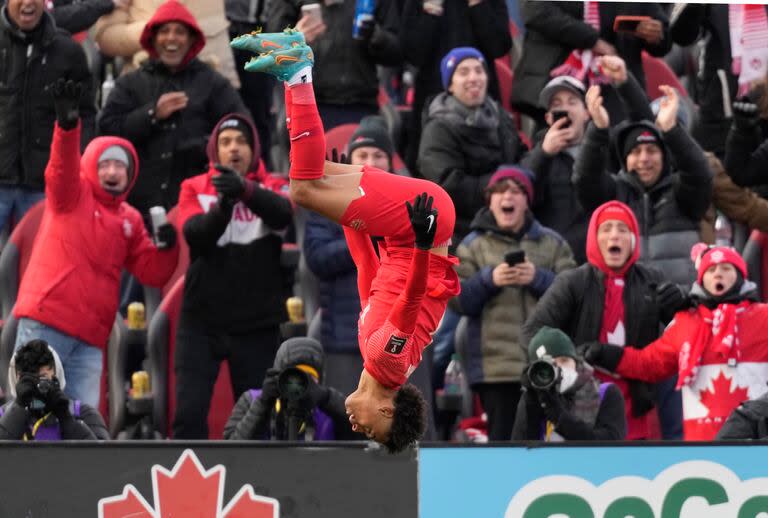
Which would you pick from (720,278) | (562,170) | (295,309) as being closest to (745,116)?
(562,170)

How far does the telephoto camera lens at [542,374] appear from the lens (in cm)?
862

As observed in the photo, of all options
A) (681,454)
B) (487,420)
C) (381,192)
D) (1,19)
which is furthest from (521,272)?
(1,19)

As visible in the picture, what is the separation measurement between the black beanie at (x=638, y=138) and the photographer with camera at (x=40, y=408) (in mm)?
3657

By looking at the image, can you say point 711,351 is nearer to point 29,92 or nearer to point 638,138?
point 638,138

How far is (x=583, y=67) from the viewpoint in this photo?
11328 mm

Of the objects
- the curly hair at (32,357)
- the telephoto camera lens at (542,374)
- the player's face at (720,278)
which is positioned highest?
the player's face at (720,278)

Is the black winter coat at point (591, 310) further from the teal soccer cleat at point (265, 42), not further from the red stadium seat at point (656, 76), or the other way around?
the red stadium seat at point (656, 76)

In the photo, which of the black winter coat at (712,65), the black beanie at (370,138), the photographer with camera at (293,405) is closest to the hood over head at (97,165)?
the black beanie at (370,138)

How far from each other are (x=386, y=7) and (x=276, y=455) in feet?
14.4

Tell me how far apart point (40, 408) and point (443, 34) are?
4368 mm

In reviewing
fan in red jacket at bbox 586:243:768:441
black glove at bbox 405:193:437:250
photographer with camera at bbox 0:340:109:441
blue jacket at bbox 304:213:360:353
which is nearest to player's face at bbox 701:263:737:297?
fan in red jacket at bbox 586:243:768:441

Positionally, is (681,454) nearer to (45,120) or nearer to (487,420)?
(487,420)

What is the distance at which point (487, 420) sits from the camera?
9703 mm

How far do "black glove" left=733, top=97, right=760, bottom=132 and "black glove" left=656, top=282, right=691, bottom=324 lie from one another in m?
1.50
